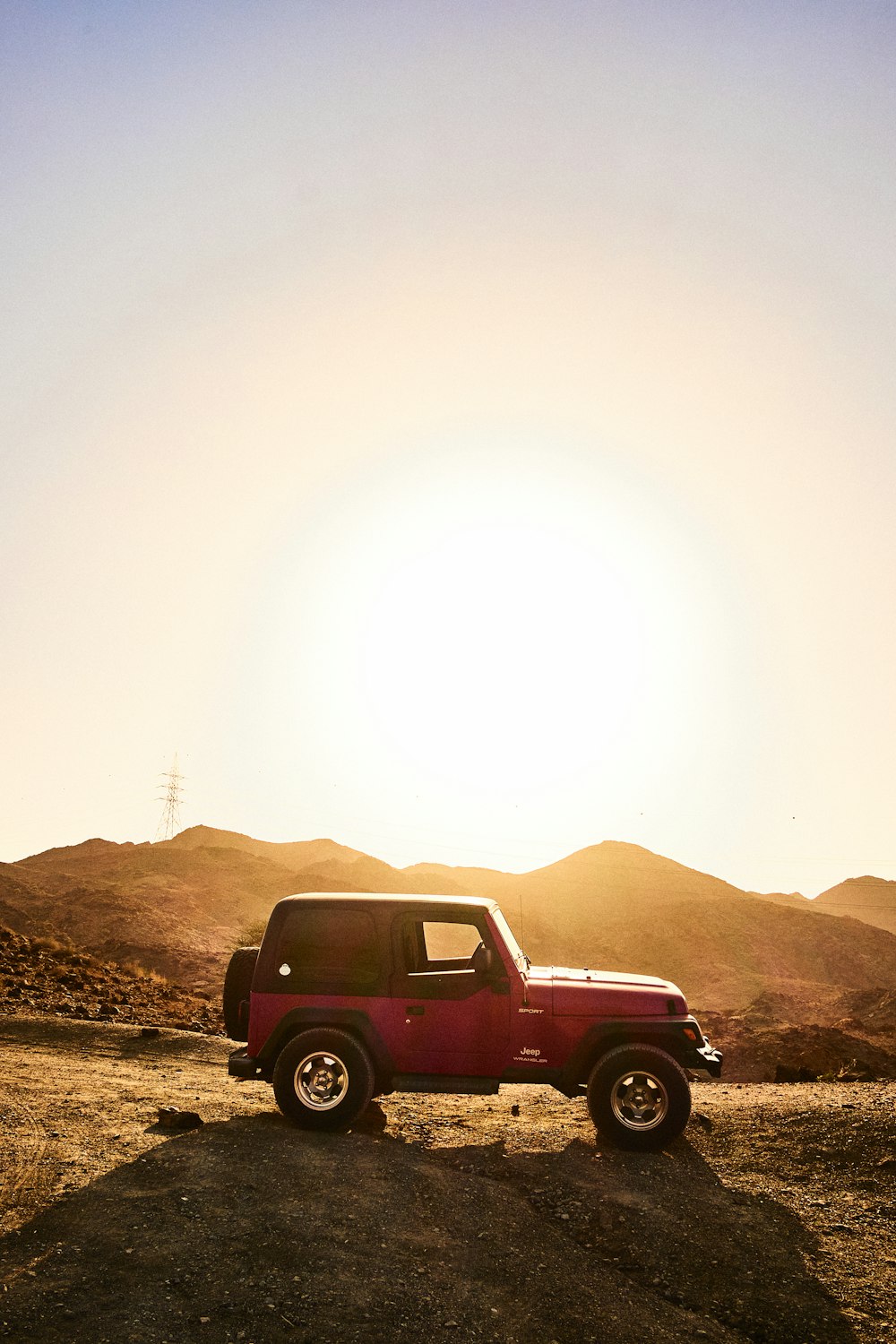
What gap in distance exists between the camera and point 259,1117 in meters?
8.57

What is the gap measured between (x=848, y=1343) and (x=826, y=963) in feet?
219

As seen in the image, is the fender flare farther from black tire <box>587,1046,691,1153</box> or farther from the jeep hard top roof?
black tire <box>587,1046,691,1153</box>

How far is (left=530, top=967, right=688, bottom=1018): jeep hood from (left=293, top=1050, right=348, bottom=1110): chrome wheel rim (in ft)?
7.17

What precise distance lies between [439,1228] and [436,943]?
3.44m

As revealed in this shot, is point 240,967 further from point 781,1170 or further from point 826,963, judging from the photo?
point 826,963

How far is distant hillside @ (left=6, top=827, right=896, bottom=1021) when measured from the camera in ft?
160

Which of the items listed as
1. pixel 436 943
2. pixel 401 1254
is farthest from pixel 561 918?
pixel 401 1254

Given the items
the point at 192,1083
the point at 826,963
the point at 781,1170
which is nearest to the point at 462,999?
the point at 781,1170

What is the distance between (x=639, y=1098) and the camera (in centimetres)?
784

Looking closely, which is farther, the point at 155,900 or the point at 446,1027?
the point at 155,900

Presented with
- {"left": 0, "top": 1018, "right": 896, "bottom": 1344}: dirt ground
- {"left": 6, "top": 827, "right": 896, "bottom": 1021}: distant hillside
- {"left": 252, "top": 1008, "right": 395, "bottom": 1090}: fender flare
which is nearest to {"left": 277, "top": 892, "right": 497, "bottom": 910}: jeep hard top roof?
{"left": 252, "top": 1008, "right": 395, "bottom": 1090}: fender flare

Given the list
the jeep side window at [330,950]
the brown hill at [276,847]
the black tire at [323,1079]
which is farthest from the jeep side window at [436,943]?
the brown hill at [276,847]

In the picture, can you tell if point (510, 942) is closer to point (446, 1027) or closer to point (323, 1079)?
point (446, 1027)

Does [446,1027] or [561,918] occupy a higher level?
[561,918]
